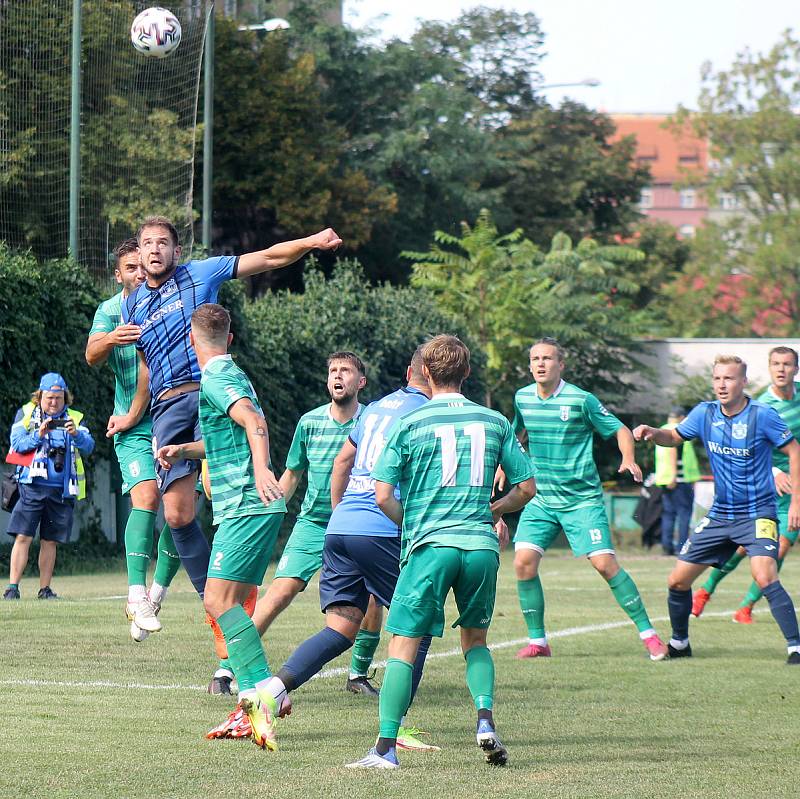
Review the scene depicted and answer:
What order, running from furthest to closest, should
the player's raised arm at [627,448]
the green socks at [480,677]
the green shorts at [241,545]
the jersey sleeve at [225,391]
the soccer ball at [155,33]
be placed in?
the soccer ball at [155,33] → the player's raised arm at [627,448] → the green shorts at [241,545] → the jersey sleeve at [225,391] → the green socks at [480,677]

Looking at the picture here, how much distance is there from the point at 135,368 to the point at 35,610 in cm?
447

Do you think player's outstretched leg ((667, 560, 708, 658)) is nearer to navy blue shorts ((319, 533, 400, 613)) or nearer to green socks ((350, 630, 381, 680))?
green socks ((350, 630, 381, 680))

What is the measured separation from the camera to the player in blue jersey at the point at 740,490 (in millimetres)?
10898

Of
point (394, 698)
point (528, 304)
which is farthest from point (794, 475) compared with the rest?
point (528, 304)

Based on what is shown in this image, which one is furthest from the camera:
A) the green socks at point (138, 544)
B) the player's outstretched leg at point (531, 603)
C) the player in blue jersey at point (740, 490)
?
the player's outstretched leg at point (531, 603)

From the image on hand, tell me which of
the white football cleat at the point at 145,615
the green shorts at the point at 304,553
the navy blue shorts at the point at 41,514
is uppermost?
the green shorts at the point at 304,553

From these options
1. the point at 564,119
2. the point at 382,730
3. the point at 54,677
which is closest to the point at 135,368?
the point at 54,677

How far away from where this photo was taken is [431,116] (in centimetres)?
4028

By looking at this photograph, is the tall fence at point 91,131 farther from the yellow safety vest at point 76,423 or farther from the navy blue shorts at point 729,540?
the navy blue shorts at point 729,540

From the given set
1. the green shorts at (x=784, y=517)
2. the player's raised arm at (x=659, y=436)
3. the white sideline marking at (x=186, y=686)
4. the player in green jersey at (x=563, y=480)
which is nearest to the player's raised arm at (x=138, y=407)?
the white sideline marking at (x=186, y=686)

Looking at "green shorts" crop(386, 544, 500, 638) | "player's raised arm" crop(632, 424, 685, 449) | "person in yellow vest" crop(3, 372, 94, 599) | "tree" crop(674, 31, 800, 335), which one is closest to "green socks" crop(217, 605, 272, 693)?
"green shorts" crop(386, 544, 500, 638)

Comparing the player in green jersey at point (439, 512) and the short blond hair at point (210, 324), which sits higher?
the short blond hair at point (210, 324)

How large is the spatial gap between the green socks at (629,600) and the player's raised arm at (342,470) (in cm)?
366

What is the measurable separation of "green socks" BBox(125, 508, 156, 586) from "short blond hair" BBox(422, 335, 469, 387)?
9.62 feet
